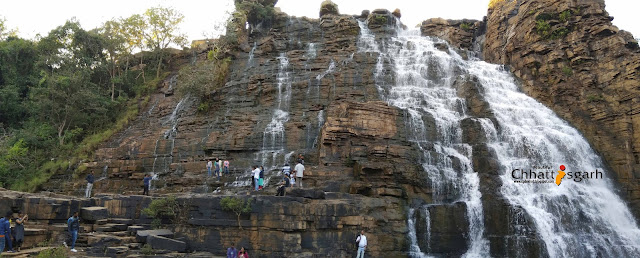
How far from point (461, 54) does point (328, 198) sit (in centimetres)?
2259

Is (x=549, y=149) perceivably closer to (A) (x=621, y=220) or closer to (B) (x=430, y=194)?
(A) (x=621, y=220)

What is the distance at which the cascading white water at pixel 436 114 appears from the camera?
19891mm

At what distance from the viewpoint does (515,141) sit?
22797 mm

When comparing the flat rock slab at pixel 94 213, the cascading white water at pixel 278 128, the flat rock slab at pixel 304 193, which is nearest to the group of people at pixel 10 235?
the flat rock slab at pixel 94 213

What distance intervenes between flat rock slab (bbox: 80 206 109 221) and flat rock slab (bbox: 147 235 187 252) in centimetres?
291

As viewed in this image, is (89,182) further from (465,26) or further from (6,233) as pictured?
(465,26)

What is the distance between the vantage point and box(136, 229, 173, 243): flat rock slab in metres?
15.2

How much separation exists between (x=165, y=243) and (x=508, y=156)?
17228mm

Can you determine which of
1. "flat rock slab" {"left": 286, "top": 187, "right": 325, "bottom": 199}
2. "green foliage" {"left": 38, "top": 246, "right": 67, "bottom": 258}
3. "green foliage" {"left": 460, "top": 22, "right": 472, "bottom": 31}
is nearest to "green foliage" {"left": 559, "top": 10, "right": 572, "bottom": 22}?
"green foliage" {"left": 460, "top": 22, "right": 472, "bottom": 31}

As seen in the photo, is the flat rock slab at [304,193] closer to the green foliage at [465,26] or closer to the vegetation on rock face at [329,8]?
the green foliage at [465,26]

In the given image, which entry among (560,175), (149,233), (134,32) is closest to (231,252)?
(149,233)

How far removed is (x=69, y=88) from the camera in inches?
1189

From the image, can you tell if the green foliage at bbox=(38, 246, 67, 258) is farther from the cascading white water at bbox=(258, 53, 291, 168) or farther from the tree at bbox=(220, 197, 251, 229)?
the cascading white water at bbox=(258, 53, 291, 168)

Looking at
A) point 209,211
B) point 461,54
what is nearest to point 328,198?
point 209,211
